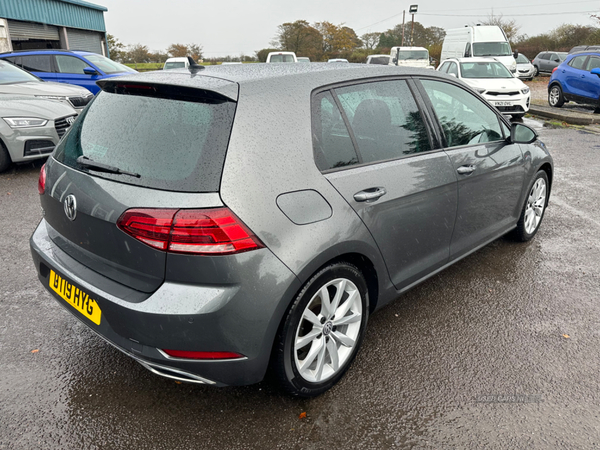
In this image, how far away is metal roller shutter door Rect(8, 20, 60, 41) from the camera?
22.8 metres

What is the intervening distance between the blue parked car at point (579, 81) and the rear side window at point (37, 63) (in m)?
14.2

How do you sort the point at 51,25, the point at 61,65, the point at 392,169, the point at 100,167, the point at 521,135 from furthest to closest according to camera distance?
the point at 51,25 < the point at 61,65 < the point at 521,135 < the point at 392,169 < the point at 100,167

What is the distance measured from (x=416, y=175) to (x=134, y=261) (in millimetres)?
1645

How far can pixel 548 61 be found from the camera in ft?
97.9

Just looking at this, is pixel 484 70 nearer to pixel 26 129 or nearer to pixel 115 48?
pixel 26 129

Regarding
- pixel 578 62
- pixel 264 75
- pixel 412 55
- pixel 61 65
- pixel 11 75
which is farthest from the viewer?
pixel 412 55

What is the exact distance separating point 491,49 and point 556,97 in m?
4.60

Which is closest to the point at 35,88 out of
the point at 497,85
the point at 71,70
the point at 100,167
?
the point at 71,70

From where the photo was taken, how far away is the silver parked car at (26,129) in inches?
259

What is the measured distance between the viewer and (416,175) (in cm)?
278

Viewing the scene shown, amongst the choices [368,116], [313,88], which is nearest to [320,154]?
[313,88]

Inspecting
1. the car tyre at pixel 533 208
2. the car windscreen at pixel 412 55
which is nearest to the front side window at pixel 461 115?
the car tyre at pixel 533 208

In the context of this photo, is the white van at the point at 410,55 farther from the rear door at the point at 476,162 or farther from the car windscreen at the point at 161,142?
the car windscreen at the point at 161,142

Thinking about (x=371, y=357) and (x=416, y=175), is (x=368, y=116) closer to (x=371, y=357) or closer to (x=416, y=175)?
(x=416, y=175)
